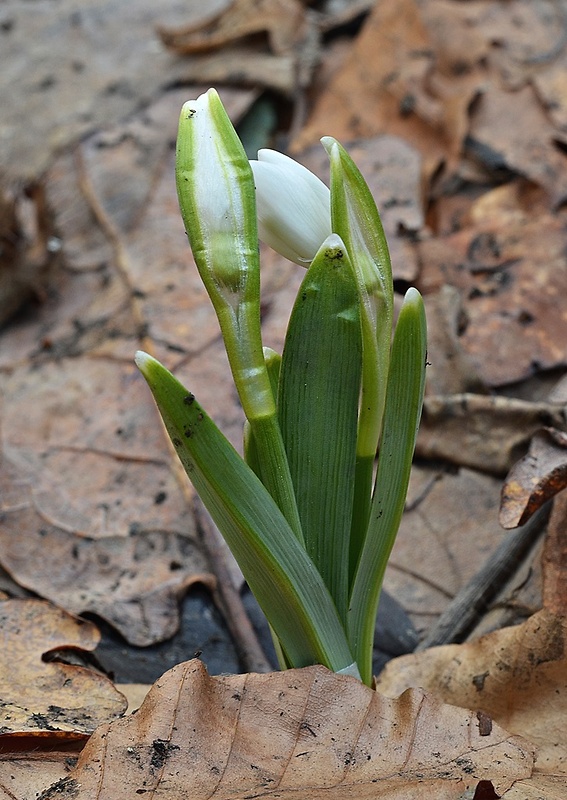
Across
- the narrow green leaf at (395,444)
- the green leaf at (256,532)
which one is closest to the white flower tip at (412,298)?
the narrow green leaf at (395,444)

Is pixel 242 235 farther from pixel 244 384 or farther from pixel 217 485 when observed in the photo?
pixel 217 485

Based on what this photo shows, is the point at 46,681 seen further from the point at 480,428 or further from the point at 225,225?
the point at 480,428

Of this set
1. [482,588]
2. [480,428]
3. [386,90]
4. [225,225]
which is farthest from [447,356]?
[386,90]

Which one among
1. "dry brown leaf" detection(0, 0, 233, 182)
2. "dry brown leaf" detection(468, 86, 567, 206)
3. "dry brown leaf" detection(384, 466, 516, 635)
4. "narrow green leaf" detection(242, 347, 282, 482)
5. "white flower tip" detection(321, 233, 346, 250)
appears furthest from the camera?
"dry brown leaf" detection(0, 0, 233, 182)

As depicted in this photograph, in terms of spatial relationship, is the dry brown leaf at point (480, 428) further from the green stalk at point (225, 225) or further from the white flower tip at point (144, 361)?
the white flower tip at point (144, 361)

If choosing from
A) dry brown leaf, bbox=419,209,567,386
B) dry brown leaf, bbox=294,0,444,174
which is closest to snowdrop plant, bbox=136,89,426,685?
dry brown leaf, bbox=419,209,567,386

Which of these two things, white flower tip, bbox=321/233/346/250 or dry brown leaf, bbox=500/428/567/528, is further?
dry brown leaf, bbox=500/428/567/528

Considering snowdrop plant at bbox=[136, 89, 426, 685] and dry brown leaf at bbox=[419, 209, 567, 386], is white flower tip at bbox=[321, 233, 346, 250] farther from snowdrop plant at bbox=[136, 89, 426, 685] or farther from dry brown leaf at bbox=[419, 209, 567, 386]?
dry brown leaf at bbox=[419, 209, 567, 386]
